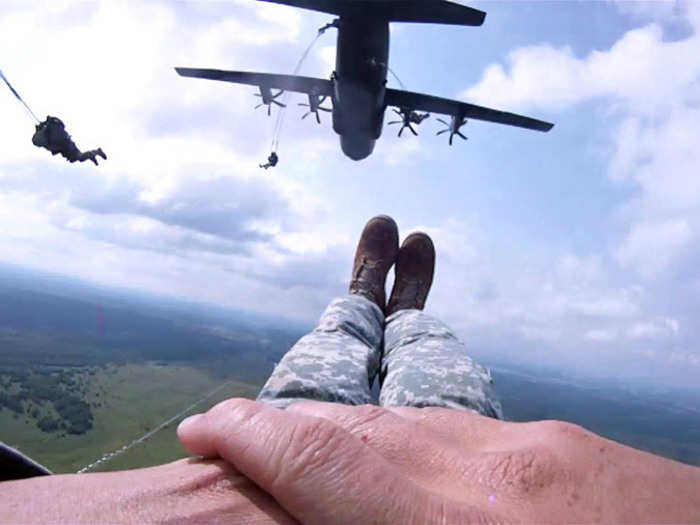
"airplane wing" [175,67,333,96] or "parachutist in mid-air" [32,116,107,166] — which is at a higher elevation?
"airplane wing" [175,67,333,96]

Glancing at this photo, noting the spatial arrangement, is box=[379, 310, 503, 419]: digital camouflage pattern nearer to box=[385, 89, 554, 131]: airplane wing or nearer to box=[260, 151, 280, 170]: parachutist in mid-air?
box=[260, 151, 280, 170]: parachutist in mid-air

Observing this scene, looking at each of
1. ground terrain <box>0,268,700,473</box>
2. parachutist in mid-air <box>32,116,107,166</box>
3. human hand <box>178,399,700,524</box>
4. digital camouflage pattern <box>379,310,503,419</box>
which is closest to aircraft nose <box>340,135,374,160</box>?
ground terrain <box>0,268,700,473</box>

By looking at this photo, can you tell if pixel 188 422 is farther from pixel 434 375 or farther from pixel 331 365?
pixel 434 375

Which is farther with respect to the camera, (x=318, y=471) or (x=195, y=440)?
(x=195, y=440)

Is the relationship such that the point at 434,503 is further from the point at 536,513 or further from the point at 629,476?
the point at 629,476

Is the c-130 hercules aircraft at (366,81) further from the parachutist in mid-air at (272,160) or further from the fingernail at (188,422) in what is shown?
the fingernail at (188,422)

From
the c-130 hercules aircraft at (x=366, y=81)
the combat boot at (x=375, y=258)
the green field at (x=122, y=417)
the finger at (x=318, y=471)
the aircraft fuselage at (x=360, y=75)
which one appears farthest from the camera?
the green field at (x=122, y=417)

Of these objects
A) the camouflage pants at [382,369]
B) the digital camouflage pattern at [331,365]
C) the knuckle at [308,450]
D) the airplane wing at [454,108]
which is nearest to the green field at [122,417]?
the airplane wing at [454,108]

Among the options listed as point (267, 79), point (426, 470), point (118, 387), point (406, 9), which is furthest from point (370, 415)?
point (118, 387)
